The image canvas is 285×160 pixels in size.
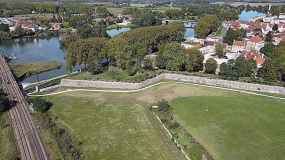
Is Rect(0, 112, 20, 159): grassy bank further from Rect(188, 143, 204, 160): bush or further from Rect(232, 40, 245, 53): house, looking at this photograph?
Rect(232, 40, 245, 53): house

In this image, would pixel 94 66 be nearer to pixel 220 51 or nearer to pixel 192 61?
pixel 192 61

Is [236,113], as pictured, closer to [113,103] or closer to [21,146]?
[113,103]

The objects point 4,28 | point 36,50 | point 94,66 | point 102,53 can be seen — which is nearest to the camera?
point 94,66

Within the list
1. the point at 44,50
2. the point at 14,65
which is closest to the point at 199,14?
the point at 44,50

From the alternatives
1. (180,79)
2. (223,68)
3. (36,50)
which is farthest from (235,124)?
(36,50)

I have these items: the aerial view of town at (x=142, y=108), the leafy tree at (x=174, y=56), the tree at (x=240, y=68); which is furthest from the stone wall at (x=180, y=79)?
the tree at (x=240, y=68)

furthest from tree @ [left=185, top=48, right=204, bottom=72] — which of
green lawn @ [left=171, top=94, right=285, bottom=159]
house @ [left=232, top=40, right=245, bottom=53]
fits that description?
house @ [left=232, top=40, right=245, bottom=53]

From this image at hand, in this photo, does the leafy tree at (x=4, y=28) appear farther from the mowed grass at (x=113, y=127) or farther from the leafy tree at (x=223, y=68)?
the leafy tree at (x=223, y=68)
